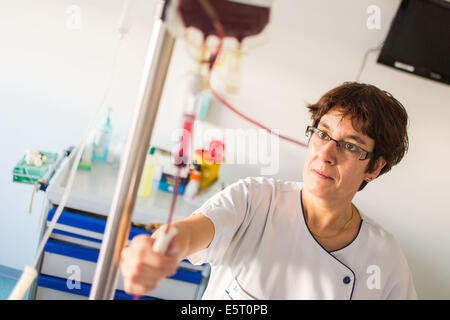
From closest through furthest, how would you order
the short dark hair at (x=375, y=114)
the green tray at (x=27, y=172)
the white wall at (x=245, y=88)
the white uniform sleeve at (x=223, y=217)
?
1. the white uniform sleeve at (x=223, y=217)
2. the short dark hair at (x=375, y=114)
3. the green tray at (x=27, y=172)
4. the white wall at (x=245, y=88)

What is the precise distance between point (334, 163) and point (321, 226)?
196mm

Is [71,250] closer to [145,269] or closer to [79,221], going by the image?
[79,221]

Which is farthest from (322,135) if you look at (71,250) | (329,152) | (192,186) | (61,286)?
(61,286)

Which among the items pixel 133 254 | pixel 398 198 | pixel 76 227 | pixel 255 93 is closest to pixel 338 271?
pixel 133 254

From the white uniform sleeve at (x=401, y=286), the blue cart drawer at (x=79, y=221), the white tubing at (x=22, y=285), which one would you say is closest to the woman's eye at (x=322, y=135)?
the white uniform sleeve at (x=401, y=286)

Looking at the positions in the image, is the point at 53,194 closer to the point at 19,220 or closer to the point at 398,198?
the point at 19,220

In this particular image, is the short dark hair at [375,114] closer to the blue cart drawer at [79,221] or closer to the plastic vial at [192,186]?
the plastic vial at [192,186]

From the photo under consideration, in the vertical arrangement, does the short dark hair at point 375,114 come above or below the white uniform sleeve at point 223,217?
above

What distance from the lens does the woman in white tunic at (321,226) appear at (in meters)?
1.02

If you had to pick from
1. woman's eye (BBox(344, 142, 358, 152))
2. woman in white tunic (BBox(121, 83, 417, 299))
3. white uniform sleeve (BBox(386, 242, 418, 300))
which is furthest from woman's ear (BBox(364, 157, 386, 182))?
white uniform sleeve (BBox(386, 242, 418, 300))

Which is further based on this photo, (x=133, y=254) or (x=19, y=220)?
(x=19, y=220)

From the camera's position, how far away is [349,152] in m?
1.12

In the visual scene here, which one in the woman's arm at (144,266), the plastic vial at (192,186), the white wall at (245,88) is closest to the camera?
the woman's arm at (144,266)
